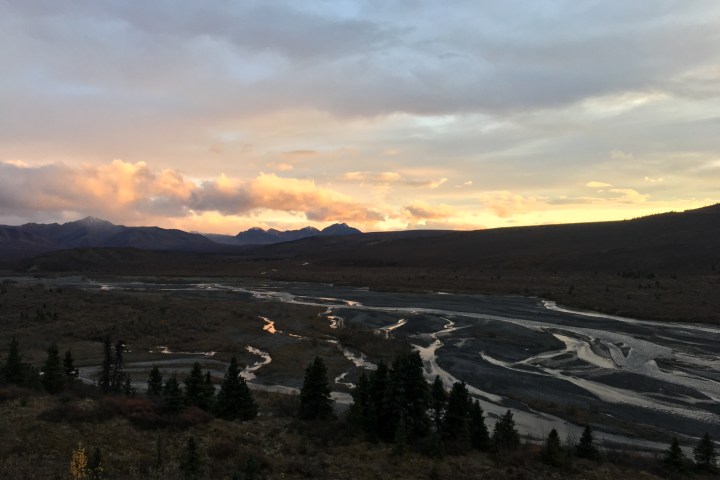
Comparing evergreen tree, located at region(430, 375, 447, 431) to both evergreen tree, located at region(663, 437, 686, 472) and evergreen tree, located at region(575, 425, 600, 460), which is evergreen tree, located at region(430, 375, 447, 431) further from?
evergreen tree, located at region(663, 437, 686, 472)

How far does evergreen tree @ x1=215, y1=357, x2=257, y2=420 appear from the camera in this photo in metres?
18.9

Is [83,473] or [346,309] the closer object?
[83,473]

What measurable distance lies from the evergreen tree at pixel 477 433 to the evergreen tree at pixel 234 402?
8.39 meters

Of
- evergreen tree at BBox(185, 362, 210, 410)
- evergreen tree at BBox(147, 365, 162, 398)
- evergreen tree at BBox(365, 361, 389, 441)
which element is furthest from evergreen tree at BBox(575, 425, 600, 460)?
evergreen tree at BBox(147, 365, 162, 398)

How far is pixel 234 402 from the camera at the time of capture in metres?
19.1

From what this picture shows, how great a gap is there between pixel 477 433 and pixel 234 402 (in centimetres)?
932

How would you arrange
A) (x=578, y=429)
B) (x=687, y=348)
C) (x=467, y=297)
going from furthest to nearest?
1. (x=467, y=297)
2. (x=687, y=348)
3. (x=578, y=429)

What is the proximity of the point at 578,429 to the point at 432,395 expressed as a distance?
8986 mm

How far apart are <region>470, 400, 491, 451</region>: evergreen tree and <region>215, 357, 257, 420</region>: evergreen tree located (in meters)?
8.39

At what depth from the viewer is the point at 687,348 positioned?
40.1 meters

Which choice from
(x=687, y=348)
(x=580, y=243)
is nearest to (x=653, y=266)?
(x=580, y=243)

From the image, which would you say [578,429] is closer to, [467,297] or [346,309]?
[346,309]

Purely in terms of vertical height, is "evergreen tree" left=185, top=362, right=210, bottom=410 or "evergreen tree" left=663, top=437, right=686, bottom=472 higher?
"evergreen tree" left=185, top=362, right=210, bottom=410

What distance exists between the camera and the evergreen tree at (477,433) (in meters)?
16.9
